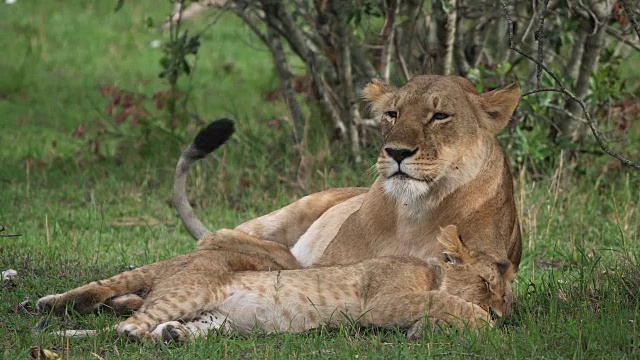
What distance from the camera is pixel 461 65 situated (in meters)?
8.15

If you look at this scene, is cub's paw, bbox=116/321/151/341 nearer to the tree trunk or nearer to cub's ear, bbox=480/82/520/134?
cub's ear, bbox=480/82/520/134

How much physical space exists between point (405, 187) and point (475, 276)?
46 centimetres

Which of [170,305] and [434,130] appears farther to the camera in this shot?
[434,130]

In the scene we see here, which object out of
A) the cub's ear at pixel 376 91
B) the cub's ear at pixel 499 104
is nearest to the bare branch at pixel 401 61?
the cub's ear at pixel 376 91

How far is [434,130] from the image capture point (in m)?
4.91

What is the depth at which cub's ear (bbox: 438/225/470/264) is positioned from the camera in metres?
4.61

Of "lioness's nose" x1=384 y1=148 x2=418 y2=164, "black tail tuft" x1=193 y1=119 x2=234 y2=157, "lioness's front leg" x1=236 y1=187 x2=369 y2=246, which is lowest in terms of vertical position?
"lioness's front leg" x1=236 y1=187 x2=369 y2=246

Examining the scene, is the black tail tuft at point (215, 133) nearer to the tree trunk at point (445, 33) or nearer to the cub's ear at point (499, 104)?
the cub's ear at point (499, 104)

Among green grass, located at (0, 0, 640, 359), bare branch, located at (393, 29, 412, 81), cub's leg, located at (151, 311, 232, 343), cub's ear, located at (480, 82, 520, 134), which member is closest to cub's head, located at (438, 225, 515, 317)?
green grass, located at (0, 0, 640, 359)

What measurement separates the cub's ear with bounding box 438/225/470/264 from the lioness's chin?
0.70ft

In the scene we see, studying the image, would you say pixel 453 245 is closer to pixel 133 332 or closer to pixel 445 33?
pixel 133 332

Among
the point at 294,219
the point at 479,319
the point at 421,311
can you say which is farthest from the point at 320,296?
the point at 294,219

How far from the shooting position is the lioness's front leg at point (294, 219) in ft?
21.2

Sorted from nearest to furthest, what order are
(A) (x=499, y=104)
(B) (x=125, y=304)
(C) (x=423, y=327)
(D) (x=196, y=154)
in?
(C) (x=423, y=327) → (B) (x=125, y=304) → (A) (x=499, y=104) → (D) (x=196, y=154)
